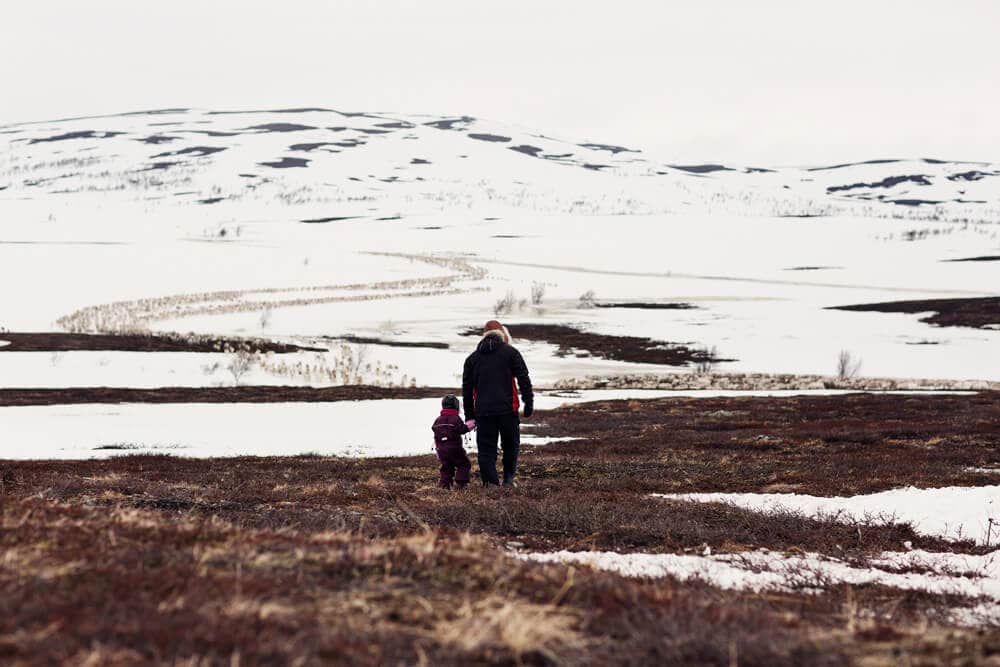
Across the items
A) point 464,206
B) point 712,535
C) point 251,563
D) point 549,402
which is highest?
point 464,206

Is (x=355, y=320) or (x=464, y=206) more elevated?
(x=464, y=206)

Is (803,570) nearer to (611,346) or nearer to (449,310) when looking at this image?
(611,346)

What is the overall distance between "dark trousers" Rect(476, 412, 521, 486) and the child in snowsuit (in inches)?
9.6

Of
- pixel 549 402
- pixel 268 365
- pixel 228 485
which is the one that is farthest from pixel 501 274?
pixel 228 485

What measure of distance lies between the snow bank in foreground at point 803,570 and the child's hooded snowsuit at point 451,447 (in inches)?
207

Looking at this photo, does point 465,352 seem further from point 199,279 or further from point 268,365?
point 199,279

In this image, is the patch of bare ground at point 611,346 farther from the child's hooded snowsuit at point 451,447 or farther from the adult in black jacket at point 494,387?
the adult in black jacket at point 494,387

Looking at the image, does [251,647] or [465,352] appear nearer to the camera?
[251,647]

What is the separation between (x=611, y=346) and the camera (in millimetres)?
59250

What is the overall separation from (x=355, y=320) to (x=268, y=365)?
69.0 ft

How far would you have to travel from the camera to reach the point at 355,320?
Answer: 218 feet

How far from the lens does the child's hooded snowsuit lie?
13430 mm

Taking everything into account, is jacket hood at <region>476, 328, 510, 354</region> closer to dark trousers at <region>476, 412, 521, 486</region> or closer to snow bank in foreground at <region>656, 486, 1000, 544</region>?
dark trousers at <region>476, 412, 521, 486</region>

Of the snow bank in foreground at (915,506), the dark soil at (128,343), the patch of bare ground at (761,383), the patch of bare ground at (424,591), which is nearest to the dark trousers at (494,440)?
the patch of bare ground at (424,591)
